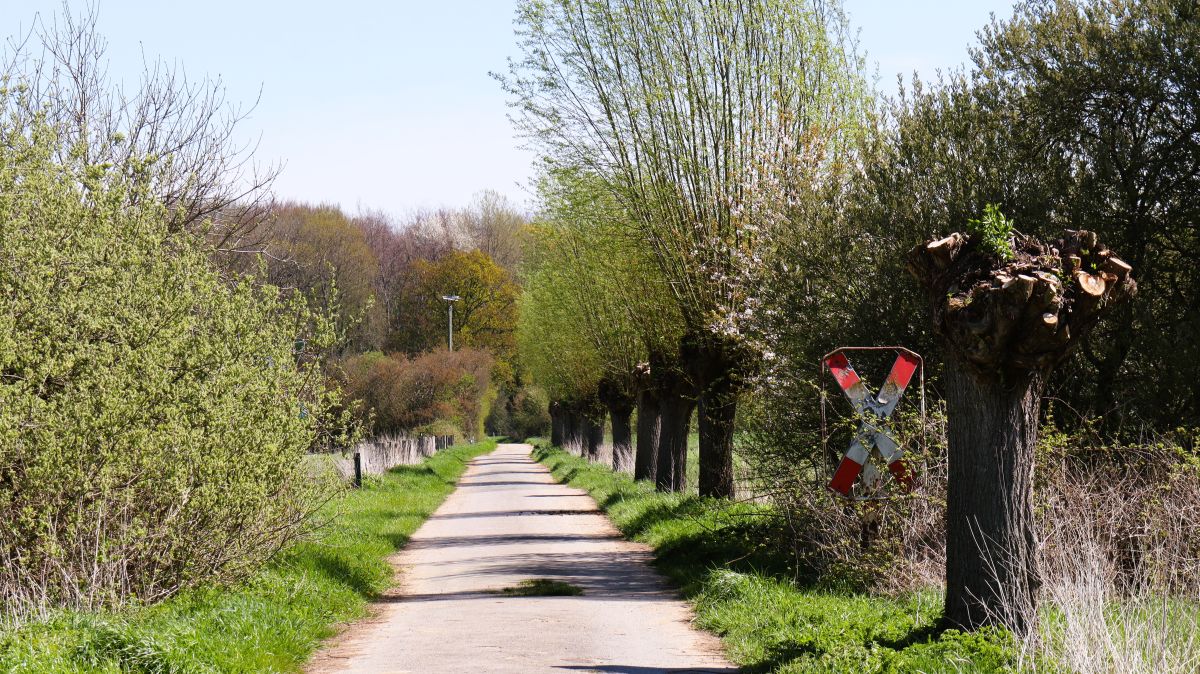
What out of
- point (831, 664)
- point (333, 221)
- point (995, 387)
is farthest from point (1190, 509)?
point (333, 221)

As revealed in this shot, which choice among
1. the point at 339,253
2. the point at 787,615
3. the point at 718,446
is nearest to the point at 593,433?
the point at 339,253

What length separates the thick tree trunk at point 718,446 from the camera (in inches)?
793

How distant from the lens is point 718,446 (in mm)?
20266

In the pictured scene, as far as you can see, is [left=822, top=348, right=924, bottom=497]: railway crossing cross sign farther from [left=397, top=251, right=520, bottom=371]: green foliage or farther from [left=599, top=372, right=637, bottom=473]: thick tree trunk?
[left=397, top=251, right=520, bottom=371]: green foliage

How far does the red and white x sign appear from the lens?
35.5ft

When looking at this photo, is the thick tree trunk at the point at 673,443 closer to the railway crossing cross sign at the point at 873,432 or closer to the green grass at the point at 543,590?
the green grass at the point at 543,590

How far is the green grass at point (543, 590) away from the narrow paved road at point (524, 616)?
18 centimetres


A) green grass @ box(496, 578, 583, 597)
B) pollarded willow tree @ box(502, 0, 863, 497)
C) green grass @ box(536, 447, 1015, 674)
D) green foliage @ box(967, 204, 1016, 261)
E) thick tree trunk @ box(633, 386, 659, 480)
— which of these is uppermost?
pollarded willow tree @ box(502, 0, 863, 497)

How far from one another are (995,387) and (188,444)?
6.00m

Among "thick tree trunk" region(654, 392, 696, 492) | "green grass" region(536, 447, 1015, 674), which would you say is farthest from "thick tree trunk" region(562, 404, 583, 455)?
"green grass" region(536, 447, 1015, 674)

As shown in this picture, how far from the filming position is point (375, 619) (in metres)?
11.1

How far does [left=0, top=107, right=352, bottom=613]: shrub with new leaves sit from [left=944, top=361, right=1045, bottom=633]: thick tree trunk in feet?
18.6

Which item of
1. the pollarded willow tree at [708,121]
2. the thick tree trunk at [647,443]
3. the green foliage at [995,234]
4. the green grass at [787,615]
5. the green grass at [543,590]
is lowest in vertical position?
the green grass at [543,590]

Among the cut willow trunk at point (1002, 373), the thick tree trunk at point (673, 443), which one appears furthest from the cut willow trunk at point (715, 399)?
the cut willow trunk at point (1002, 373)
